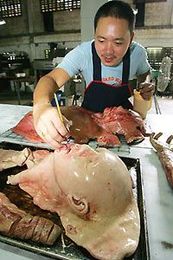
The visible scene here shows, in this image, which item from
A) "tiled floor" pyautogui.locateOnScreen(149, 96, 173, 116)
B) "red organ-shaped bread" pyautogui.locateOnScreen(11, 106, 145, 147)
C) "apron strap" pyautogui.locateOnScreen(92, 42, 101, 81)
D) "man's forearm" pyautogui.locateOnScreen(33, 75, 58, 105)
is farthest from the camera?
"tiled floor" pyautogui.locateOnScreen(149, 96, 173, 116)

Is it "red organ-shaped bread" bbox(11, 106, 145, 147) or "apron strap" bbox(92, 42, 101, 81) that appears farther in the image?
"apron strap" bbox(92, 42, 101, 81)

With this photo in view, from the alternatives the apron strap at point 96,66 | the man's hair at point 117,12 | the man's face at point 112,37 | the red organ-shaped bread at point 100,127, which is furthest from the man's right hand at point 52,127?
the apron strap at point 96,66

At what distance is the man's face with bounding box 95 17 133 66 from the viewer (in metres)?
1.92

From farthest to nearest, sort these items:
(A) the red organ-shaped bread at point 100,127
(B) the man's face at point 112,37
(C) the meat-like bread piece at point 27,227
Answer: (A) the red organ-shaped bread at point 100,127, (B) the man's face at point 112,37, (C) the meat-like bread piece at point 27,227

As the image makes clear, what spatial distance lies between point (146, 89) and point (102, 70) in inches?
19.7

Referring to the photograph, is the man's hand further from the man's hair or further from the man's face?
the man's hair

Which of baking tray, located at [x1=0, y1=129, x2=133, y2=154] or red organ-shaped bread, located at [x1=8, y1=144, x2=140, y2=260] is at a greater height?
red organ-shaped bread, located at [x1=8, y1=144, x2=140, y2=260]

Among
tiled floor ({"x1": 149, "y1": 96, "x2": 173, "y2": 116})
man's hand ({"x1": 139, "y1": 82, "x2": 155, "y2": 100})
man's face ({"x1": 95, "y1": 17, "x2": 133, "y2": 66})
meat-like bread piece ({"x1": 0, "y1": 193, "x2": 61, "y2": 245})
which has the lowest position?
tiled floor ({"x1": 149, "y1": 96, "x2": 173, "y2": 116})

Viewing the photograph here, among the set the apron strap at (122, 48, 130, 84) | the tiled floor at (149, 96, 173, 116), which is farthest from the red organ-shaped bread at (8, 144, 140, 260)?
the tiled floor at (149, 96, 173, 116)

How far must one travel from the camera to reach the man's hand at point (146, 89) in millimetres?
2496

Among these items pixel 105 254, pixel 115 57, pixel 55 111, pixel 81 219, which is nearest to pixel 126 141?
pixel 115 57

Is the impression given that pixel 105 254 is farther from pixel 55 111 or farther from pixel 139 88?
pixel 139 88

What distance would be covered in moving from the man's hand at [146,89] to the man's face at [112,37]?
566mm

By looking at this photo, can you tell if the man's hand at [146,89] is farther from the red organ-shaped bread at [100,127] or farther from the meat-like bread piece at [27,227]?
the meat-like bread piece at [27,227]
